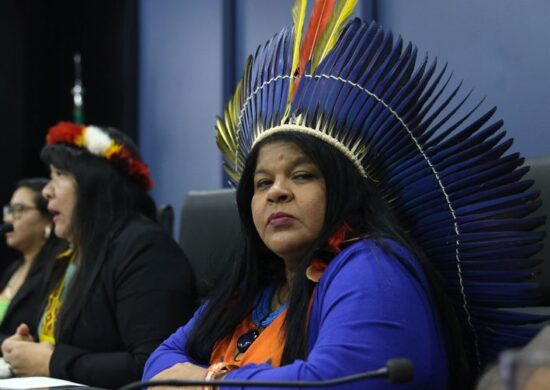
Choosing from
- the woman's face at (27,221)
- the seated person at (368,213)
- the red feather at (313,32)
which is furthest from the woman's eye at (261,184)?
the woman's face at (27,221)

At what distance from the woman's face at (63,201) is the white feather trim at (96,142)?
93 millimetres

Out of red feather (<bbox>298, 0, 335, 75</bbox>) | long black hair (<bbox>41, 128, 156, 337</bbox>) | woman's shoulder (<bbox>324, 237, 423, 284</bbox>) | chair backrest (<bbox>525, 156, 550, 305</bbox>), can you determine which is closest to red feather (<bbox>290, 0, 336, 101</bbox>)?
red feather (<bbox>298, 0, 335, 75</bbox>)

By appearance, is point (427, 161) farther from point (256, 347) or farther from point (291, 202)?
point (256, 347)

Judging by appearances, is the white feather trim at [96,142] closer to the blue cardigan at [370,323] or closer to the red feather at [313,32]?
the red feather at [313,32]

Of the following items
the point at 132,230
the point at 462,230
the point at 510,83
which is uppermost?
the point at 510,83

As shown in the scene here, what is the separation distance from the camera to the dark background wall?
148 inches

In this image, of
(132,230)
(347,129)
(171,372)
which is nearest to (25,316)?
(132,230)

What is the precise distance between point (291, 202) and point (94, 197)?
3.04 ft

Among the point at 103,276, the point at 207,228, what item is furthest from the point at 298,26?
the point at 103,276

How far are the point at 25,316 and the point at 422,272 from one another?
5.11 feet

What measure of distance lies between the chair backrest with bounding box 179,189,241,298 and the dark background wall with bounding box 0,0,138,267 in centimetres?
162

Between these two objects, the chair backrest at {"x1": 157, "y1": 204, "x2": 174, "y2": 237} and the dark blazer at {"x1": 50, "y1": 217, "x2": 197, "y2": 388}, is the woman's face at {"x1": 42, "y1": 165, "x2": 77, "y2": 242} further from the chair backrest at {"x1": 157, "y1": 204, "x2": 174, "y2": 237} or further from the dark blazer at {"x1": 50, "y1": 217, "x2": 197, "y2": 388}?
the chair backrest at {"x1": 157, "y1": 204, "x2": 174, "y2": 237}

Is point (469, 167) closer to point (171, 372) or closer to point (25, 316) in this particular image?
point (171, 372)

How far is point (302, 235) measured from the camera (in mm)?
1392
